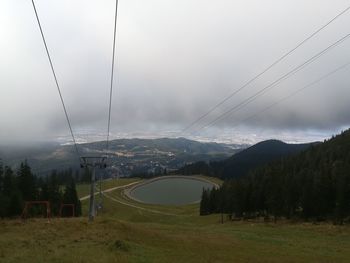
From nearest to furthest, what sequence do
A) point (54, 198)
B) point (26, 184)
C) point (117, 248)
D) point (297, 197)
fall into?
point (117, 248), point (297, 197), point (26, 184), point (54, 198)

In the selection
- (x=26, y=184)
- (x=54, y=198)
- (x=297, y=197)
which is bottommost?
(x=54, y=198)

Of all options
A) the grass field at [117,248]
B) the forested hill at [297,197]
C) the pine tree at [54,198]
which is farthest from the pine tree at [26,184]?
the grass field at [117,248]

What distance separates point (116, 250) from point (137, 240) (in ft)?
18.7

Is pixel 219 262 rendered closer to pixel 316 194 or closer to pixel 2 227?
pixel 2 227

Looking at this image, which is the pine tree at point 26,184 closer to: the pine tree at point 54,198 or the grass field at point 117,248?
the pine tree at point 54,198

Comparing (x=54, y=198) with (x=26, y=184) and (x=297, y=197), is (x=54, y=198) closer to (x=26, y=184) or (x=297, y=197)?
(x=26, y=184)

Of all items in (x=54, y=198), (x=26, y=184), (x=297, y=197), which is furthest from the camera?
(x=54, y=198)

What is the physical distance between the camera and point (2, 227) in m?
38.0

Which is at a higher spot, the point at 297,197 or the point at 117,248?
the point at 297,197

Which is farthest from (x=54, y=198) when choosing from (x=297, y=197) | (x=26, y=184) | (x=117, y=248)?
(x=117, y=248)

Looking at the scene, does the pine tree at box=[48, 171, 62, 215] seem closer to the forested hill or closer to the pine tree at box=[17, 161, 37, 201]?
the pine tree at box=[17, 161, 37, 201]

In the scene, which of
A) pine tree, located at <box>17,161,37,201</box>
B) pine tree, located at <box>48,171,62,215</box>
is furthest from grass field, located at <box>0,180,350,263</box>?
pine tree, located at <box>48,171,62,215</box>

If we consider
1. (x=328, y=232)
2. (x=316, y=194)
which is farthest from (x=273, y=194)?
(x=328, y=232)

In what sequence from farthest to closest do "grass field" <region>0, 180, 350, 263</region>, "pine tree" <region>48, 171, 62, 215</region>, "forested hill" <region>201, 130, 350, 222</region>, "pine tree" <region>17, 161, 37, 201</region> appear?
"pine tree" <region>48, 171, 62, 215</region> → "pine tree" <region>17, 161, 37, 201</region> → "forested hill" <region>201, 130, 350, 222</region> → "grass field" <region>0, 180, 350, 263</region>
